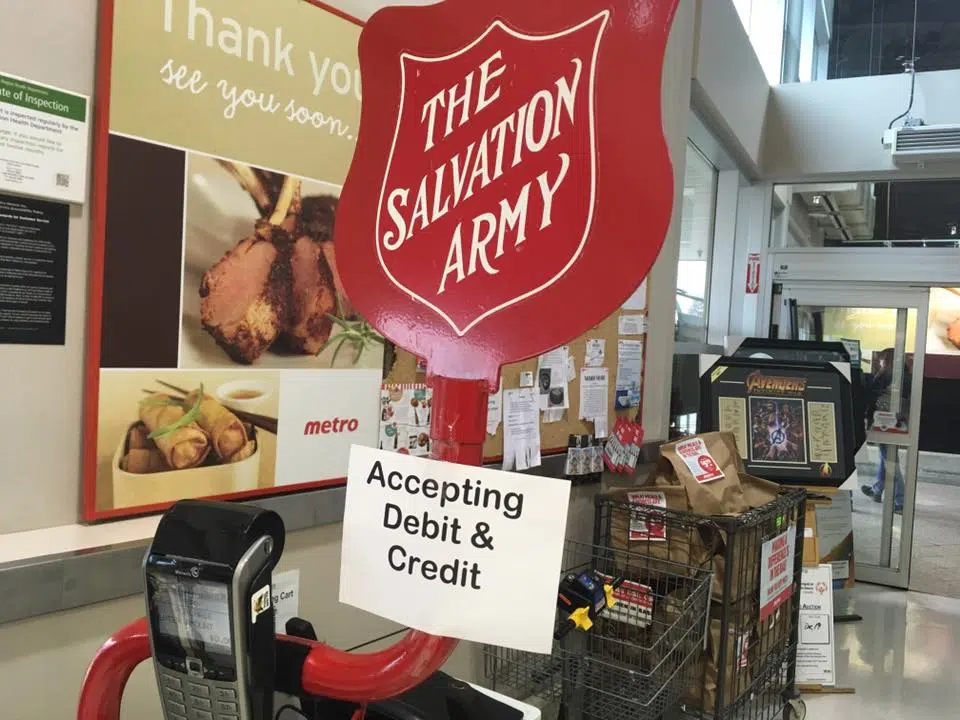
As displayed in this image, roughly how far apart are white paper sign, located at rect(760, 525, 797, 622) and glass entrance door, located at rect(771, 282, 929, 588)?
7.92 feet

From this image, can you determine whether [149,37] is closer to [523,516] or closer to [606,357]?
[523,516]

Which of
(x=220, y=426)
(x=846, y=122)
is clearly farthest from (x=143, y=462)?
(x=846, y=122)

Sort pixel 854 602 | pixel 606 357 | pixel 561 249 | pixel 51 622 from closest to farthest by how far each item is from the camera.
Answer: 1. pixel 561 249
2. pixel 51 622
3. pixel 606 357
4. pixel 854 602

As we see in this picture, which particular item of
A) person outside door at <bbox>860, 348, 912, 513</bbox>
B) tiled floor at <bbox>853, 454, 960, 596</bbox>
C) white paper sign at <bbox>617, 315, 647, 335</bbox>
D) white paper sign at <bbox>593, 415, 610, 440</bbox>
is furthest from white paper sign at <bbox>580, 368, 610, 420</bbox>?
tiled floor at <bbox>853, 454, 960, 596</bbox>

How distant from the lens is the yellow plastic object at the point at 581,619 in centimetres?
162

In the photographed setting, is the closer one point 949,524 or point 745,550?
point 745,550

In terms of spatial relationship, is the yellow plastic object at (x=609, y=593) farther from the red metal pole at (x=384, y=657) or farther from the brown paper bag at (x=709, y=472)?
the red metal pole at (x=384, y=657)

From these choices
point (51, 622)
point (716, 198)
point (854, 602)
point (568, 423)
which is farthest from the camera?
point (716, 198)

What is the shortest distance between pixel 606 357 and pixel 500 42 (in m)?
1.94

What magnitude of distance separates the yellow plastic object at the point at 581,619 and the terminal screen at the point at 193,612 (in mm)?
1102

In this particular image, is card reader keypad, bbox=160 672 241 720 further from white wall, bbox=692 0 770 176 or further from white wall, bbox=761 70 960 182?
white wall, bbox=761 70 960 182

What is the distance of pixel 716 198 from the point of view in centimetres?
504

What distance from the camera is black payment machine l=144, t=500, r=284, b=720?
664mm

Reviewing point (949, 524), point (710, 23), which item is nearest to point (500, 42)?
point (710, 23)
